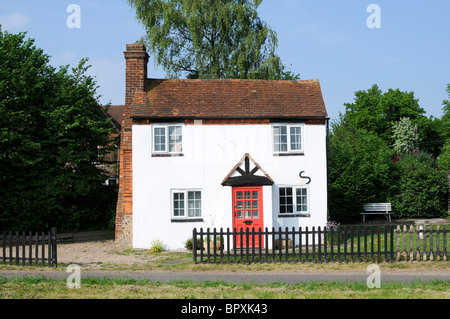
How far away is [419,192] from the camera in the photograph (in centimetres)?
3120

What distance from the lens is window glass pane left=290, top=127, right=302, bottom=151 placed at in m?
21.0

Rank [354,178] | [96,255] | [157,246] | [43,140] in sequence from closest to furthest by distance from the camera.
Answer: [96,255] → [157,246] → [43,140] → [354,178]

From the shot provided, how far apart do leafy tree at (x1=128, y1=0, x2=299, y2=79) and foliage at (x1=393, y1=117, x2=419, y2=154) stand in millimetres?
27496

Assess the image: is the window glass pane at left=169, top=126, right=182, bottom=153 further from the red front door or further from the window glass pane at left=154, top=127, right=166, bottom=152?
the red front door

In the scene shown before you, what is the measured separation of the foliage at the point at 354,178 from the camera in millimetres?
29328

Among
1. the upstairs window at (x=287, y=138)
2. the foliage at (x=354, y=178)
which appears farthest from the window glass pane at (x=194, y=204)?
the foliage at (x=354, y=178)

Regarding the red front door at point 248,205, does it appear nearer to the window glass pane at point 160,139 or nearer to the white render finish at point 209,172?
the white render finish at point 209,172

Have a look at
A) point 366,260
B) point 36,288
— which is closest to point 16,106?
point 36,288

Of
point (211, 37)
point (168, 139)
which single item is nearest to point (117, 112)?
point (211, 37)

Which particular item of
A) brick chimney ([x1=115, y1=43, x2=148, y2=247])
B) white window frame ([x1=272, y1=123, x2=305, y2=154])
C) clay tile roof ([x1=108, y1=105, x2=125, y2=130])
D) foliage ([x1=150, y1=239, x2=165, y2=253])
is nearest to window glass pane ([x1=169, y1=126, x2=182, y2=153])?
brick chimney ([x1=115, y1=43, x2=148, y2=247])

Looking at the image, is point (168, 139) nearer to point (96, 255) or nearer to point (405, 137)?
point (96, 255)

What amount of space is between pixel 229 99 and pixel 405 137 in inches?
1549
